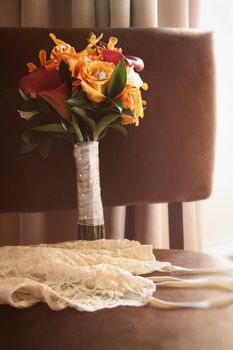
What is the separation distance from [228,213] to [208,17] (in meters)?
0.60

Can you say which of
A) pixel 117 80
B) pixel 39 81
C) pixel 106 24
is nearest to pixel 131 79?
pixel 117 80

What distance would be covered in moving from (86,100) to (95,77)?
0.03 m

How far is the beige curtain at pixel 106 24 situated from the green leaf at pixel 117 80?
371 mm

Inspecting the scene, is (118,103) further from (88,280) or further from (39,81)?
(88,280)

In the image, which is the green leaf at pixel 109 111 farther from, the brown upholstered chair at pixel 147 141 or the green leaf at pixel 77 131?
the brown upholstered chair at pixel 147 141

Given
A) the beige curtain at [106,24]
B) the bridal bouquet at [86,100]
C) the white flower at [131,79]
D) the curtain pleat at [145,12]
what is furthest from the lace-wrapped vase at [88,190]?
the curtain pleat at [145,12]

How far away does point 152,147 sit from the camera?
2.41 ft

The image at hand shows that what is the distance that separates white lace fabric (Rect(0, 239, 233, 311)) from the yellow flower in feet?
0.72

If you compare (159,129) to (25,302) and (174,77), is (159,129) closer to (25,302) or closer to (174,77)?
(174,77)

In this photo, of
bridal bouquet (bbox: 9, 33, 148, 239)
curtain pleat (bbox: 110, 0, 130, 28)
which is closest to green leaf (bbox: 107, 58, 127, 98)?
bridal bouquet (bbox: 9, 33, 148, 239)

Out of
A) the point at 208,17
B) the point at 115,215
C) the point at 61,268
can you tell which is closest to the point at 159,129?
the point at 115,215

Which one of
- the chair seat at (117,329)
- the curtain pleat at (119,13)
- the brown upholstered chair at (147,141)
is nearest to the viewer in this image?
the chair seat at (117,329)

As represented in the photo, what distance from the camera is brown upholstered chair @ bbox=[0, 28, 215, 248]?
2.34ft

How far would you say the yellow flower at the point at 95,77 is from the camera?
0.50m
